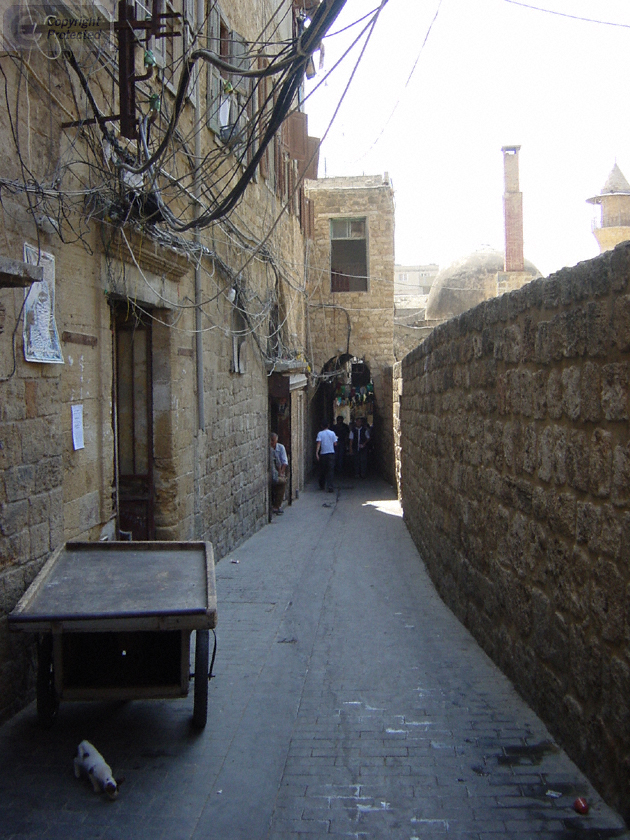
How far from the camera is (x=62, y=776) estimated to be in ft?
10.8

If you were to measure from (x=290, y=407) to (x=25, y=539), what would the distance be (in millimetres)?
10910

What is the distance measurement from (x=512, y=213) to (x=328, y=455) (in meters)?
16.1

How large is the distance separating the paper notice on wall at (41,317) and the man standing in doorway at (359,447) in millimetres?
16474

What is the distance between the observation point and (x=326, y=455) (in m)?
17.2

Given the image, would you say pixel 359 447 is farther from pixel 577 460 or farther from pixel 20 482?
pixel 577 460

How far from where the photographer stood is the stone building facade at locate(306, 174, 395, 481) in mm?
20594

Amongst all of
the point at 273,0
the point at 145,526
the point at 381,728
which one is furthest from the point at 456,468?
the point at 273,0

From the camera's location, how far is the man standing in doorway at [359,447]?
2083 cm

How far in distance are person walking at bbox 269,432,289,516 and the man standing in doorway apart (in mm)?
7807

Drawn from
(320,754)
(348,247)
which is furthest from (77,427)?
(348,247)

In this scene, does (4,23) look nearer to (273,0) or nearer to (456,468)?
(456,468)

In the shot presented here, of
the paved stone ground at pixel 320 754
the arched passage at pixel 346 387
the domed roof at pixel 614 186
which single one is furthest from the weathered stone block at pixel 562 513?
the domed roof at pixel 614 186

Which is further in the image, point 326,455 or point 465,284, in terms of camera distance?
point 465,284

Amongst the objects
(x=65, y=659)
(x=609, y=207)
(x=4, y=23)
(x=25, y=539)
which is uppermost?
(x=609, y=207)
